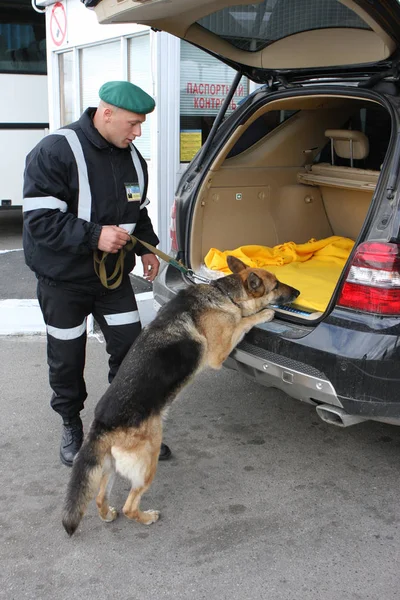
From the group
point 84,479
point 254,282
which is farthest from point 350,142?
point 84,479

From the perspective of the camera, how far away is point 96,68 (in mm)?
7695

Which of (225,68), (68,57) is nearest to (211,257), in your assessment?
(225,68)

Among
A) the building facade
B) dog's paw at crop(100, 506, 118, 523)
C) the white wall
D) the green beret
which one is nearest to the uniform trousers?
dog's paw at crop(100, 506, 118, 523)

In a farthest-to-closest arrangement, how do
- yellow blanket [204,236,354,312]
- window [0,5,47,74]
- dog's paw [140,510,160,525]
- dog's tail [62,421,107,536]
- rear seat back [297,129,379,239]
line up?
window [0,5,47,74]
rear seat back [297,129,379,239]
yellow blanket [204,236,354,312]
dog's paw [140,510,160,525]
dog's tail [62,421,107,536]

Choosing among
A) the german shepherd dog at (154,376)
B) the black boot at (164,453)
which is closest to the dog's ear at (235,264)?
the german shepherd dog at (154,376)

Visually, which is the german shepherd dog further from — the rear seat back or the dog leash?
the rear seat back

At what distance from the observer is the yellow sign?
658cm

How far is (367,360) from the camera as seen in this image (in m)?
2.78

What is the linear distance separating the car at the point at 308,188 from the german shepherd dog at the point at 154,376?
5.9 inches

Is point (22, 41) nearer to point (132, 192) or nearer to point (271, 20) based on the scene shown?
point (271, 20)

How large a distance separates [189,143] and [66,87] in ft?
9.45

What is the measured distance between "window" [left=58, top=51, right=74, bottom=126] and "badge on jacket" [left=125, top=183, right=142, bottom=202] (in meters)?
5.62

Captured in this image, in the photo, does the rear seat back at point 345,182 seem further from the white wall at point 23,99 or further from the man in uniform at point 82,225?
the white wall at point 23,99

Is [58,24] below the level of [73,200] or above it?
above
